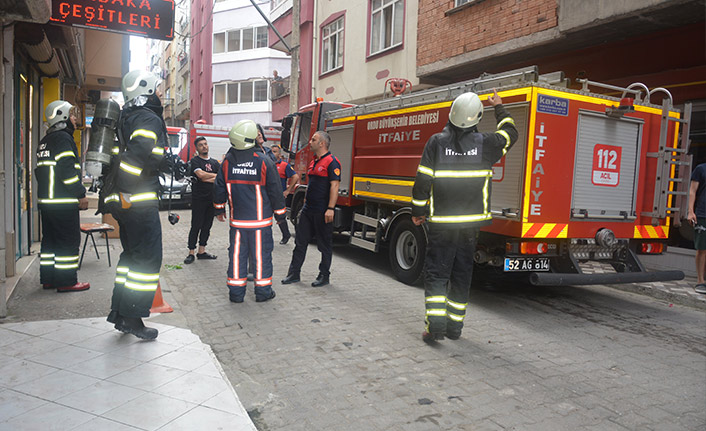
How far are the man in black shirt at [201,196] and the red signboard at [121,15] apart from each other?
2.02 m

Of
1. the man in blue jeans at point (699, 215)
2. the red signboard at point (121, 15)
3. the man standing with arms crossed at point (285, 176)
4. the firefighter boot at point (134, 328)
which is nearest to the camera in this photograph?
the firefighter boot at point (134, 328)

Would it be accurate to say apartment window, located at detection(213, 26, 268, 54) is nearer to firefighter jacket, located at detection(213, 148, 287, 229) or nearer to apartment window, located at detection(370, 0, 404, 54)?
apartment window, located at detection(370, 0, 404, 54)

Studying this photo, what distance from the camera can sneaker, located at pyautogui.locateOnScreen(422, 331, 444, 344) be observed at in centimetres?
452

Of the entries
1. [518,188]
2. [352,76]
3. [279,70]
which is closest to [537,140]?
[518,188]

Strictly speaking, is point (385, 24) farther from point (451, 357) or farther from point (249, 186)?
point (451, 357)

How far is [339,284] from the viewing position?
6.92 meters

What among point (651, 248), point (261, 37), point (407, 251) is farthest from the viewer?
point (261, 37)

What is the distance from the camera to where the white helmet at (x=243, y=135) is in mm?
5672

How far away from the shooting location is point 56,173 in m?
5.59

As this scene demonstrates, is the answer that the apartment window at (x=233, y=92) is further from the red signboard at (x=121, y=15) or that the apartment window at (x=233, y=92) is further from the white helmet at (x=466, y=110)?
the white helmet at (x=466, y=110)

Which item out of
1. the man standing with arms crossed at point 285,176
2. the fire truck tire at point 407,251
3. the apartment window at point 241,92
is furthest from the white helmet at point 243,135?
the apartment window at point 241,92

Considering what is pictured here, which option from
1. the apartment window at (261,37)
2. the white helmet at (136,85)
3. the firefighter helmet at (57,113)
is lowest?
the firefighter helmet at (57,113)

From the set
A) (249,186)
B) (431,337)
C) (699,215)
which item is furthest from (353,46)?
(431,337)

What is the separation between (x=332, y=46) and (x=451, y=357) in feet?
52.4
